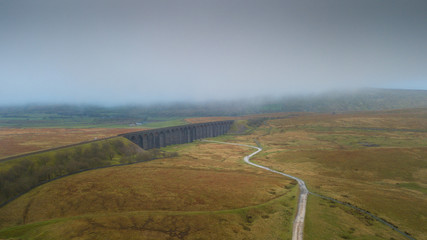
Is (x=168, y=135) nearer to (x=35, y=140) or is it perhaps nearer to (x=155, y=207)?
(x=35, y=140)

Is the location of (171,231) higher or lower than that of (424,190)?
higher

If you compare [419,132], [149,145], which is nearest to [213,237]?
[149,145]

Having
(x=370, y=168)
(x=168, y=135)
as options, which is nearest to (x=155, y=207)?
(x=370, y=168)

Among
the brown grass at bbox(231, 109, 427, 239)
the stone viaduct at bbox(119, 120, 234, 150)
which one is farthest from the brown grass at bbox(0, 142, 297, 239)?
the stone viaduct at bbox(119, 120, 234, 150)

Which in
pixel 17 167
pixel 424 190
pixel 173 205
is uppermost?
pixel 17 167

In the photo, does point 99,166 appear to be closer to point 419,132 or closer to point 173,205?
point 173,205

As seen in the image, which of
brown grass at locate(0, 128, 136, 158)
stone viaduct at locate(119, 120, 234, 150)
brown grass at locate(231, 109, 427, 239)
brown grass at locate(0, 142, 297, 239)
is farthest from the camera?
stone viaduct at locate(119, 120, 234, 150)

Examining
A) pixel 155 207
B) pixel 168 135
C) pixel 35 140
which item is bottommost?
pixel 155 207

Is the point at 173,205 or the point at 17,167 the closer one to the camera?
the point at 173,205

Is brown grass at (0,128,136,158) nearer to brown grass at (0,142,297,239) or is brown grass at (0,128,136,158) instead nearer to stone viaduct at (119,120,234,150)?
stone viaduct at (119,120,234,150)

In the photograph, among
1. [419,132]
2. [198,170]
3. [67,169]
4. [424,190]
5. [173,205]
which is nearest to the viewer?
[173,205]

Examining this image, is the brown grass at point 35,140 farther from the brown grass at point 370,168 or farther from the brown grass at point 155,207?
the brown grass at point 370,168
